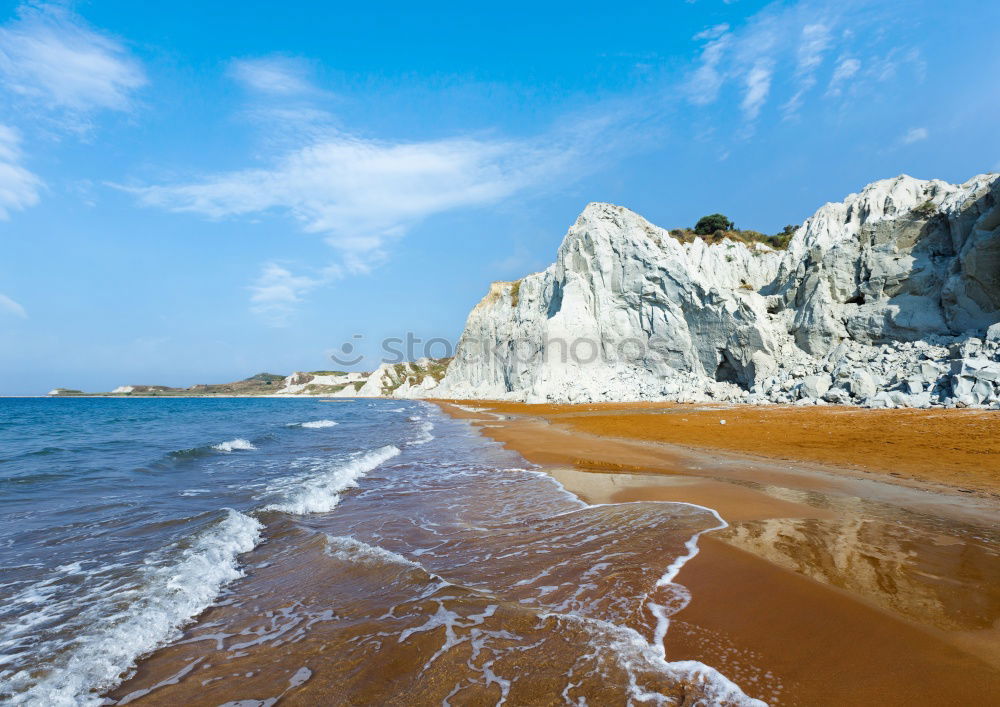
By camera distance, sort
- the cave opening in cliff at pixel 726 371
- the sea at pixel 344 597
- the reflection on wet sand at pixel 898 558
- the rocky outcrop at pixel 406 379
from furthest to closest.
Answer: the rocky outcrop at pixel 406 379, the cave opening in cliff at pixel 726 371, the reflection on wet sand at pixel 898 558, the sea at pixel 344 597

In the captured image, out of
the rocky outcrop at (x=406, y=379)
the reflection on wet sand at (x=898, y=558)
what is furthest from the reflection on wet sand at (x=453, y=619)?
the rocky outcrop at (x=406, y=379)

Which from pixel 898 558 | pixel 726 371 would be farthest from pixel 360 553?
pixel 726 371

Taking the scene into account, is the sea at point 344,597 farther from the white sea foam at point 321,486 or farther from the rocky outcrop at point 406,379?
the rocky outcrop at point 406,379

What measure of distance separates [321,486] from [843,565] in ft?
32.6

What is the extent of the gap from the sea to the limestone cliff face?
23.0m

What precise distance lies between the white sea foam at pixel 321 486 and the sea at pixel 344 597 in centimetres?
13

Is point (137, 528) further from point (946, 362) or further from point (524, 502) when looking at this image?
point (946, 362)

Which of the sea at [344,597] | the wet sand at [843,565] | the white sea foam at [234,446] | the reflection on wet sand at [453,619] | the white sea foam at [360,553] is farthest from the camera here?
the white sea foam at [234,446]

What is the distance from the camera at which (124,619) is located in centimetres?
450

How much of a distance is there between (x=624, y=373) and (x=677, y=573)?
141 feet

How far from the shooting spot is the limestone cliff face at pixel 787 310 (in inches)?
1033

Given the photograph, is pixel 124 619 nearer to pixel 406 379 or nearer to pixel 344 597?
pixel 344 597

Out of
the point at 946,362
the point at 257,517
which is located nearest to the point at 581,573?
the point at 257,517

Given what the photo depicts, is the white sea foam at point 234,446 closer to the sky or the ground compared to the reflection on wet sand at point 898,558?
closer to the ground
